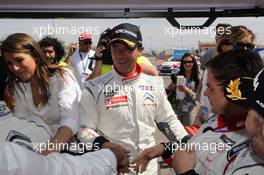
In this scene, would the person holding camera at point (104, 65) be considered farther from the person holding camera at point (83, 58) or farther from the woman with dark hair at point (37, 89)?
the person holding camera at point (83, 58)

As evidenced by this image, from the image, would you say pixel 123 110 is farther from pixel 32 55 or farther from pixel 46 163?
pixel 46 163

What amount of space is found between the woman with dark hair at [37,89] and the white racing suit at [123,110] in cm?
10

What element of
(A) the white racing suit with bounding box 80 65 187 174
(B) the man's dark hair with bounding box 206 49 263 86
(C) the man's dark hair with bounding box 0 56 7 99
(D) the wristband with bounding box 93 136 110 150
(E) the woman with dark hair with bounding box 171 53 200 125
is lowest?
(E) the woman with dark hair with bounding box 171 53 200 125

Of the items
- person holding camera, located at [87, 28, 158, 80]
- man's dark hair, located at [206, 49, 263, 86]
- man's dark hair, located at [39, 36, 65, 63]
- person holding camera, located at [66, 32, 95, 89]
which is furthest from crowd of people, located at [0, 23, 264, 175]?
person holding camera, located at [66, 32, 95, 89]

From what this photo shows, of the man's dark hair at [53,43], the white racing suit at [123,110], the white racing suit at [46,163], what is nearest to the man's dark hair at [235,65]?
the white racing suit at [123,110]

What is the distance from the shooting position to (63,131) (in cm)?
197

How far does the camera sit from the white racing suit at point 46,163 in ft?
3.11

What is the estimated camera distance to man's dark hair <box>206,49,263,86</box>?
1.61 meters

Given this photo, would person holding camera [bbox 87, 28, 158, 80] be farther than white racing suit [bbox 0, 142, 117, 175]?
Yes

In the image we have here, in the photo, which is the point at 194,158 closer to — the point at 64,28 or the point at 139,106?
the point at 139,106

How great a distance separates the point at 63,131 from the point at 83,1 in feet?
2.24

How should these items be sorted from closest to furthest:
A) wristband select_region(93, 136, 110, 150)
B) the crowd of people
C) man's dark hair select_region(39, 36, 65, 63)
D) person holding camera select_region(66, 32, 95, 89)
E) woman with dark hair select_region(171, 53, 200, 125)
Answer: the crowd of people
wristband select_region(93, 136, 110, 150)
man's dark hair select_region(39, 36, 65, 63)
woman with dark hair select_region(171, 53, 200, 125)
person holding camera select_region(66, 32, 95, 89)

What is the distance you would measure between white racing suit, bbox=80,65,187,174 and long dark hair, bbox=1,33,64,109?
0.21m

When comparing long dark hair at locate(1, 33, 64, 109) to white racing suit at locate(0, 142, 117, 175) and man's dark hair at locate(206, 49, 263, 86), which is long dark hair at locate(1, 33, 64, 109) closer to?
white racing suit at locate(0, 142, 117, 175)
